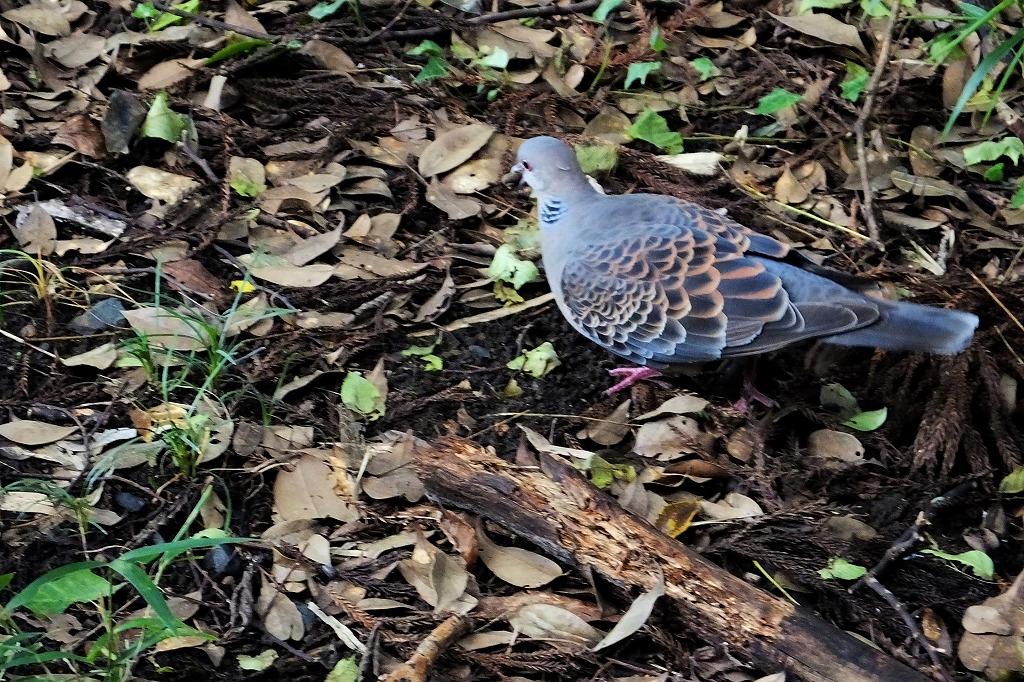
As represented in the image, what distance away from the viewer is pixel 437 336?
3.21 metres

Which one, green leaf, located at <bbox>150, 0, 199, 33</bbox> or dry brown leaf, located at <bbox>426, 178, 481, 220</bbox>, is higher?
green leaf, located at <bbox>150, 0, 199, 33</bbox>

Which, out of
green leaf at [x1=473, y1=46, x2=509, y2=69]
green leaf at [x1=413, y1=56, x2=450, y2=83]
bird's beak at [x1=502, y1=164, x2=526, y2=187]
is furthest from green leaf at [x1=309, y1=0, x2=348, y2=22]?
bird's beak at [x1=502, y1=164, x2=526, y2=187]

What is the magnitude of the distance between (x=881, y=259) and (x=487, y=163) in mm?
1569

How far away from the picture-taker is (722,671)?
7.41ft

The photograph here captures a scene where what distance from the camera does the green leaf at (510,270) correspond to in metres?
3.35

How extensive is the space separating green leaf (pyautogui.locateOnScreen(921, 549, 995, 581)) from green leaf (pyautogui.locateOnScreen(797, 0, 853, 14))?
2.58 m

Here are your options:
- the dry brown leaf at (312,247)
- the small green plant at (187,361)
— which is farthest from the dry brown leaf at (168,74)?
the small green plant at (187,361)

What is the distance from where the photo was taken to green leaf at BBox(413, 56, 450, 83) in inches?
153

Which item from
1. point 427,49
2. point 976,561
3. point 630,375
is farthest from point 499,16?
point 976,561

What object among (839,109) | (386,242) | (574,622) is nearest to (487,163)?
(386,242)

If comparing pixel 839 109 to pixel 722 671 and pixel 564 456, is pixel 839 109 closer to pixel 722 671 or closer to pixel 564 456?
pixel 564 456

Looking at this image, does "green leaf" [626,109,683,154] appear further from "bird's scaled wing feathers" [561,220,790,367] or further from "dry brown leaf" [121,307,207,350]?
"dry brown leaf" [121,307,207,350]

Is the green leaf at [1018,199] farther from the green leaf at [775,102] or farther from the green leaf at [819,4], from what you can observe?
the green leaf at [819,4]

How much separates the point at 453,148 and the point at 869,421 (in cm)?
191
